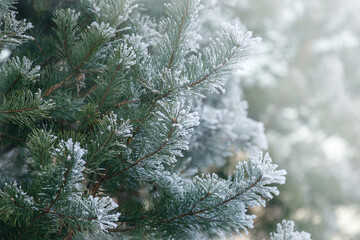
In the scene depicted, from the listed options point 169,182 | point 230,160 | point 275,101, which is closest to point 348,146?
point 275,101

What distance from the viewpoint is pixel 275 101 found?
5359 millimetres

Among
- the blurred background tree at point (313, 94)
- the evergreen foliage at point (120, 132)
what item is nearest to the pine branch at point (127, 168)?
the evergreen foliage at point (120, 132)

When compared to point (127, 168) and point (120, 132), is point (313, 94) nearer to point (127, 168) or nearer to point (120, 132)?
point (127, 168)

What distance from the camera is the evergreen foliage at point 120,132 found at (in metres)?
0.77

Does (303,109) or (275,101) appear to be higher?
(303,109)

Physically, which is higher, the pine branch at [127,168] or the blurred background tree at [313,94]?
the blurred background tree at [313,94]

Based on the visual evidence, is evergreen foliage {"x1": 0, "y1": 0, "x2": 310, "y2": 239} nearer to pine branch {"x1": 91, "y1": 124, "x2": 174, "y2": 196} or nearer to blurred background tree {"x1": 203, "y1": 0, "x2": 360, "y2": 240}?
pine branch {"x1": 91, "y1": 124, "x2": 174, "y2": 196}

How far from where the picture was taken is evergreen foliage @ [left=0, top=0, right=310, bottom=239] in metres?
0.77

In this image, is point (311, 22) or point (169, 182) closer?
point (169, 182)

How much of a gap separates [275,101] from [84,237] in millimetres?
4836

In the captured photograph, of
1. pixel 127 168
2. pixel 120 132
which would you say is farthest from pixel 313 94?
pixel 120 132

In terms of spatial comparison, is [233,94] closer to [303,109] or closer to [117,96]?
[117,96]

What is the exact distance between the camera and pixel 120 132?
2.64 ft

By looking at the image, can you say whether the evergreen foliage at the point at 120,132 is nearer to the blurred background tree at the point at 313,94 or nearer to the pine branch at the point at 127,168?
the pine branch at the point at 127,168
